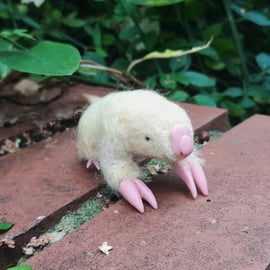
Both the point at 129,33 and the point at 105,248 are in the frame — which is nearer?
the point at 105,248

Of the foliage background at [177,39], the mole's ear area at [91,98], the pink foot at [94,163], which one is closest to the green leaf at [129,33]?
the foliage background at [177,39]

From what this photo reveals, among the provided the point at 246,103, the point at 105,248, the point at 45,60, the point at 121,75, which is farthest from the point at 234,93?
the point at 105,248

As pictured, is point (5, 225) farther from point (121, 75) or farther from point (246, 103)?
point (246, 103)

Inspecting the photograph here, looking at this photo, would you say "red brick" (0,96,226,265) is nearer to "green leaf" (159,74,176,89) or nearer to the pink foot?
the pink foot

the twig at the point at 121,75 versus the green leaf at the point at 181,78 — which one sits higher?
the twig at the point at 121,75

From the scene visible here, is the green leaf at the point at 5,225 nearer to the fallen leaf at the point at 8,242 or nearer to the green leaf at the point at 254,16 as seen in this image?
the fallen leaf at the point at 8,242
